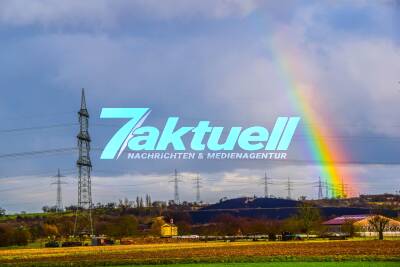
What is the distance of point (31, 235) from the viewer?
196 m

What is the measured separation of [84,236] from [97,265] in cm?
10283

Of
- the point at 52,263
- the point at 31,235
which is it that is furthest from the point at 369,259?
the point at 31,235

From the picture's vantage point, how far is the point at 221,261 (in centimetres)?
7750

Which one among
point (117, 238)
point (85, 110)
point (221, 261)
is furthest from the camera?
point (117, 238)

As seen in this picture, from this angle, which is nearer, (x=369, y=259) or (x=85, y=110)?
(x=369, y=259)

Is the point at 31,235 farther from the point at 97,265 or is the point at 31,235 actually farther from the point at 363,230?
the point at 97,265

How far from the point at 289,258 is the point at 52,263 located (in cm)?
2733

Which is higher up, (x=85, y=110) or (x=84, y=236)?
(x=85, y=110)

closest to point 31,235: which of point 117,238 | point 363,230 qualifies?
point 117,238

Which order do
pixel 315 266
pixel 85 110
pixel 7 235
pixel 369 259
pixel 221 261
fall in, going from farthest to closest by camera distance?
pixel 7 235, pixel 85 110, pixel 221 261, pixel 369 259, pixel 315 266

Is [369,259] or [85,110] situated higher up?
[85,110]

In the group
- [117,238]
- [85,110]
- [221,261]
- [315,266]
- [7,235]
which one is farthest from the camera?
[117,238]

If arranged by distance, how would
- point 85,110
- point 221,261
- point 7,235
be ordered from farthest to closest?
point 7,235
point 85,110
point 221,261

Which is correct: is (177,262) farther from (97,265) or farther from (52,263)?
(52,263)
